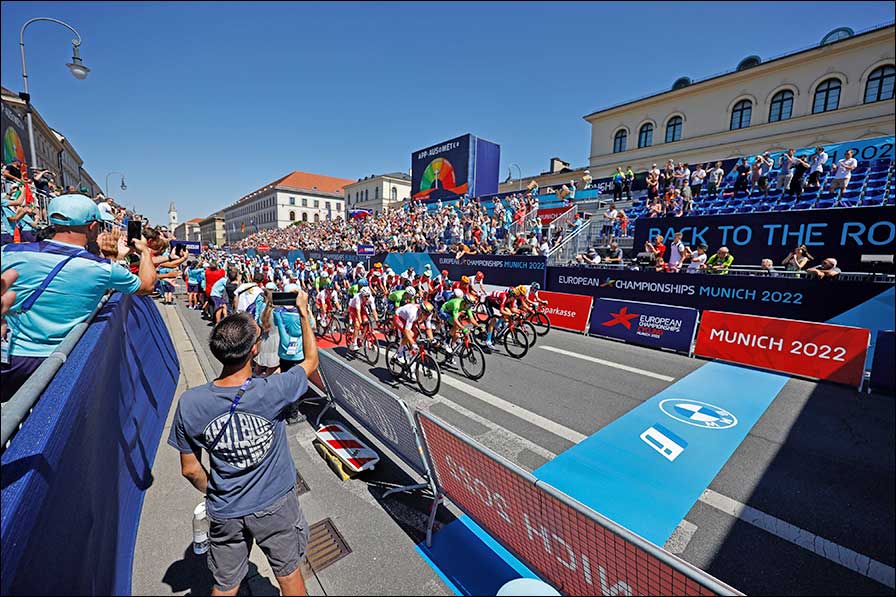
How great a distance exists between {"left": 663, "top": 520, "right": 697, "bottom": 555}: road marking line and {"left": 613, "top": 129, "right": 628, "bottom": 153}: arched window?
39547 mm

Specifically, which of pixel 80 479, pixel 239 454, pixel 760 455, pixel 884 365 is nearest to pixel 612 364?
pixel 760 455

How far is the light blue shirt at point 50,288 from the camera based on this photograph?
2.42 metres

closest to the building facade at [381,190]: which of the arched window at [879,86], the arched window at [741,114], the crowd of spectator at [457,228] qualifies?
the crowd of spectator at [457,228]

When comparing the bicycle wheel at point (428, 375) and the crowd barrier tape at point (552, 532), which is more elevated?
the crowd barrier tape at point (552, 532)

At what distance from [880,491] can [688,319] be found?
614 cm

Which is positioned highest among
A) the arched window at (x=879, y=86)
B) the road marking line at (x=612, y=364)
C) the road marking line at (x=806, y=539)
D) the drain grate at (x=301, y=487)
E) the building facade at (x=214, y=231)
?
the arched window at (x=879, y=86)

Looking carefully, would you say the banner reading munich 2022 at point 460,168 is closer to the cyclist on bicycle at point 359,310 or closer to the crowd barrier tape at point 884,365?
the cyclist on bicycle at point 359,310

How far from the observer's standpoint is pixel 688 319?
1018cm

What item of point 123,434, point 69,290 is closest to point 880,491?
point 123,434

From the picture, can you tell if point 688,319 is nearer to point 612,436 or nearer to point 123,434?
point 612,436

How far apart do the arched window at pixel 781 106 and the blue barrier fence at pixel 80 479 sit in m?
37.6

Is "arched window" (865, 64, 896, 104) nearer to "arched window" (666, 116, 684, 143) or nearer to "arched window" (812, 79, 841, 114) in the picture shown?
"arched window" (812, 79, 841, 114)

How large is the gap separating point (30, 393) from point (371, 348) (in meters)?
8.09

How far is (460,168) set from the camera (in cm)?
3388
